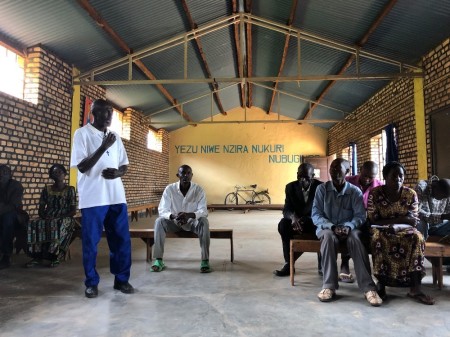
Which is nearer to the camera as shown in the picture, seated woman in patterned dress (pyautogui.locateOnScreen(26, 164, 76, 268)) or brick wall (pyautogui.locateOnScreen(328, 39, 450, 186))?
seated woman in patterned dress (pyautogui.locateOnScreen(26, 164, 76, 268))

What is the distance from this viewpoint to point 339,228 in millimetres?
2793

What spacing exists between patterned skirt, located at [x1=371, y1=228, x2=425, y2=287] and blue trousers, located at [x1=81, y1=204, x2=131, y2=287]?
197cm

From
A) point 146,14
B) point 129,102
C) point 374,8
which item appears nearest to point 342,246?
point 374,8

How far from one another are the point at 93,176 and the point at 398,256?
2.37 metres

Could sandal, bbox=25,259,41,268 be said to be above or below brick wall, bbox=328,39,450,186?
below

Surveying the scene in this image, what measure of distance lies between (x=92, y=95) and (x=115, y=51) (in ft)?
4.02

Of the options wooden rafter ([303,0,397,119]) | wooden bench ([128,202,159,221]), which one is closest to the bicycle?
wooden bench ([128,202,159,221])

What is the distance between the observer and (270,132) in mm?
13234

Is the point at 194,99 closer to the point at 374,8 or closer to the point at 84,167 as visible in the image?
the point at 374,8

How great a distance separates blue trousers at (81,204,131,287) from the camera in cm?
262

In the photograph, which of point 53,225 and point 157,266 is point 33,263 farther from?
point 157,266

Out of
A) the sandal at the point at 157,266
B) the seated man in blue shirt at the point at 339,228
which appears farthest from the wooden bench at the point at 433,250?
the sandal at the point at 157,266

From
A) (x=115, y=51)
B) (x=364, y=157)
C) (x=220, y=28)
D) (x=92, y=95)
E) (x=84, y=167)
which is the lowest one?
(x=84, y=167)

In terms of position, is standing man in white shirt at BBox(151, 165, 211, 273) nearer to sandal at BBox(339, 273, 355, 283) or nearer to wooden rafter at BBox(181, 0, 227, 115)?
sandal at BBox(339, 273, 355, 283)
